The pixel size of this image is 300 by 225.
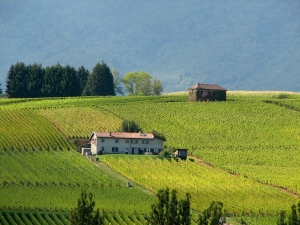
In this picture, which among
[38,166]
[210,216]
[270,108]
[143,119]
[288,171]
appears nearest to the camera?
[210,216]

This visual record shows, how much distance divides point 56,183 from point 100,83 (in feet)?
305

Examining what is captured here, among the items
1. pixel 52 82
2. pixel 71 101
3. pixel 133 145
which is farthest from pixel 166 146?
pixel 52 82

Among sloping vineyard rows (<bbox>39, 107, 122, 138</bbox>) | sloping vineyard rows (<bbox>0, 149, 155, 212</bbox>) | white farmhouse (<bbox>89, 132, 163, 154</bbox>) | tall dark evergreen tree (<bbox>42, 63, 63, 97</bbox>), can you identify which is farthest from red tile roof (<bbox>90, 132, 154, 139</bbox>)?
tall dark evergreen tree (<bbox>42, 63, 63, 97</bbox>)

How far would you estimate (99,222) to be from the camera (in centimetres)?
6247

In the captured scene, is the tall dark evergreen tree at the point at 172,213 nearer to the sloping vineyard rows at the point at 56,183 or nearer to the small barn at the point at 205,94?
the sloping vineyard rows at the point at 56,183

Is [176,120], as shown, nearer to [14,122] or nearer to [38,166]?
[14,122]

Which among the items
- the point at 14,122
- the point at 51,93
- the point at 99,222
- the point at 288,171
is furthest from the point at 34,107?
the point at 99,222

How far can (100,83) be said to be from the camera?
7151 inches

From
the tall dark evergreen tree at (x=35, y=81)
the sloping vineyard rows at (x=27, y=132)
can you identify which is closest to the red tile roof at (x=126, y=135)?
the sloping vineyard rows at (x=27, y=132)

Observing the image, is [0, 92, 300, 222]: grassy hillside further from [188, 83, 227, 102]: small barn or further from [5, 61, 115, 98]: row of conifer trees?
[5, 61, 115, 98]: row of conifer trees

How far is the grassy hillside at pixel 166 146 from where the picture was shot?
282ft

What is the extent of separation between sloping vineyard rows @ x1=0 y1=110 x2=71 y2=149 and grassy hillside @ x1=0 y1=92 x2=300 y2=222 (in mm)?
127

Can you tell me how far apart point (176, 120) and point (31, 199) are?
5069 cm

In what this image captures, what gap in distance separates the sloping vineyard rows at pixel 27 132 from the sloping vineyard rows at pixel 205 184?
9360 millimetres
